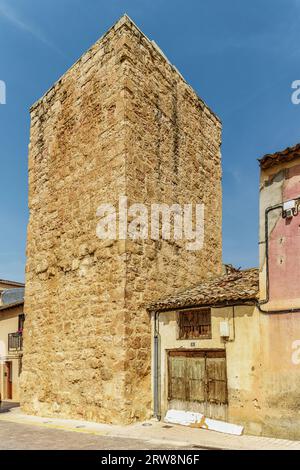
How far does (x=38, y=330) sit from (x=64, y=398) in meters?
2.35

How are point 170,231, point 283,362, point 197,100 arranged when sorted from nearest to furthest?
point 283,362, point 170,231, point 197,100

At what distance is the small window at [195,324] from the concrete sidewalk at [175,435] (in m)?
2.00

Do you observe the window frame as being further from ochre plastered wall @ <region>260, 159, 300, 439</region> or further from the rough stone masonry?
ochre plastered wall @ <region>260, 159, 300, 439</region>

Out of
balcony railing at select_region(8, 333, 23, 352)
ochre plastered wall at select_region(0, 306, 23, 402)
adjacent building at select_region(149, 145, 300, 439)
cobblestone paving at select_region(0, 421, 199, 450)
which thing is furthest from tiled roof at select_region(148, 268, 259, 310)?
ochre plastered wall at select_region(0, 306, 23, 402)

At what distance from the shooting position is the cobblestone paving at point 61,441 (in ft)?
26.5

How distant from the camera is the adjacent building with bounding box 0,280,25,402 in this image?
71.3ft

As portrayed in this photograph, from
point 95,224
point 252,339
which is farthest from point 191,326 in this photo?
point 95,224

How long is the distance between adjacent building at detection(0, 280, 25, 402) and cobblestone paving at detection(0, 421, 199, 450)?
12071 millimetres

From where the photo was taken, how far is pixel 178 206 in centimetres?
1309

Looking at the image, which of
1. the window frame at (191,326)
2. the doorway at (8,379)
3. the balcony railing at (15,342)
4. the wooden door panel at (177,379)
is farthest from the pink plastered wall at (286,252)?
the doorway at (8,379)

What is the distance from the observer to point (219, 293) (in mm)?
10328
